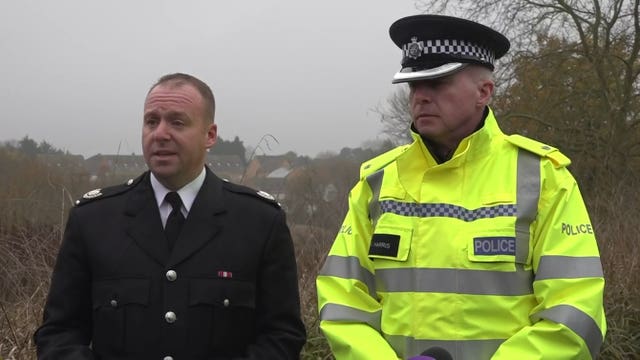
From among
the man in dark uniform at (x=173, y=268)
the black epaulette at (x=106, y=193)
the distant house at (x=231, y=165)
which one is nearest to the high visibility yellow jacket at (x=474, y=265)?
the man in dark uniform at (x=173, y=268)

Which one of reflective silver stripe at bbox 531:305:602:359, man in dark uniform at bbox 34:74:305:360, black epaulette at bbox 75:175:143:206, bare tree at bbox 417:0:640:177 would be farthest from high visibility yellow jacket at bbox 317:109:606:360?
bare tree at bbox 417:0:640:177

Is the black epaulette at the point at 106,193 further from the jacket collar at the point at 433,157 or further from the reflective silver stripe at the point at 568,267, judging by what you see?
the reflective silver stripe at the point at 568,267

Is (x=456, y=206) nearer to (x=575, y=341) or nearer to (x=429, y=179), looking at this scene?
(x=429, y=179)

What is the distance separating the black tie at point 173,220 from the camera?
2.49 meters

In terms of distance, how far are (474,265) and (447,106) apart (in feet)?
1.88

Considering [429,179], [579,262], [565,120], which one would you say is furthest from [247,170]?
[565,120]

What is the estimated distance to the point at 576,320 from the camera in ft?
6.74

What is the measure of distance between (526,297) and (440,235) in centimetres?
35

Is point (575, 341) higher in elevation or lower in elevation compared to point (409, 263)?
lower

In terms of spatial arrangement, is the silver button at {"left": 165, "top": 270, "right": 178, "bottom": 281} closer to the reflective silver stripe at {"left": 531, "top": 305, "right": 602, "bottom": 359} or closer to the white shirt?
the white shirt

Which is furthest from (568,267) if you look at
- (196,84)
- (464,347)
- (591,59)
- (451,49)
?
(591,59)

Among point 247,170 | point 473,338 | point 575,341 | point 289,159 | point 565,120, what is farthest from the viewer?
point 565,120

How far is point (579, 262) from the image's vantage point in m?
2.13

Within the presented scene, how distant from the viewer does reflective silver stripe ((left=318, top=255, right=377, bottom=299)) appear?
243 centimetres
